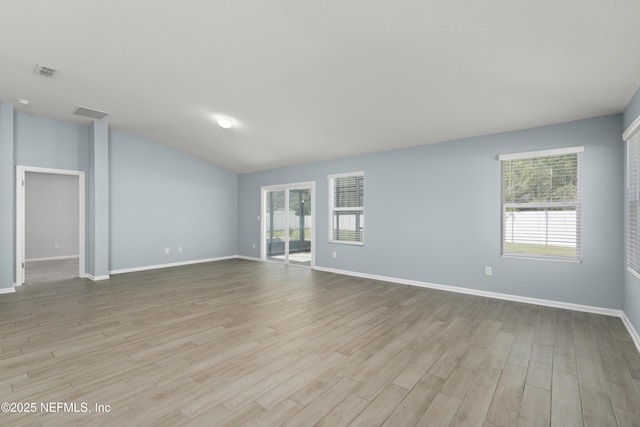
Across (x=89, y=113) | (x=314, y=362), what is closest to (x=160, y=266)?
(x=89, y=113)

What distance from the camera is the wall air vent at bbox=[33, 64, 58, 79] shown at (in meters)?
3.62

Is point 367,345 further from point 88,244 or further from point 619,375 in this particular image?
point 88,244

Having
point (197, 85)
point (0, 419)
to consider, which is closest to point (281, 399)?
point (0, 419)

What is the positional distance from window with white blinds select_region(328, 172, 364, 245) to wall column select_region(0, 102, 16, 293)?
17.8 feet

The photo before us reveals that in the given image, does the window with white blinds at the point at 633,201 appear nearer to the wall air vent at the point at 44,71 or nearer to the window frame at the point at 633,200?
the window frame at the point at 633,200

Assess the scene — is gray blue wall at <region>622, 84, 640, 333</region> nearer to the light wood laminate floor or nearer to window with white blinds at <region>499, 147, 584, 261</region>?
the light wood laminate floor

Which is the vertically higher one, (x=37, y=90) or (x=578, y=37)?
(x=37, y=90)

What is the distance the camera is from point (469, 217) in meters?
4.56

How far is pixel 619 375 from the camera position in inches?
89.7

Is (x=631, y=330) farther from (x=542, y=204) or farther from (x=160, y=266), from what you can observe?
(x=160, y=266)

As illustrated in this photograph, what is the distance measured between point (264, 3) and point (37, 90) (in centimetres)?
400

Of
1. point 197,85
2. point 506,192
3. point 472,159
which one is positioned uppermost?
point 197,85

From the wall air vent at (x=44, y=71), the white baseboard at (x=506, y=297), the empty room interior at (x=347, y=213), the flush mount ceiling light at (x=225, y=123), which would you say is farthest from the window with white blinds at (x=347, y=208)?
the wall air vent at (x=44, y=71)

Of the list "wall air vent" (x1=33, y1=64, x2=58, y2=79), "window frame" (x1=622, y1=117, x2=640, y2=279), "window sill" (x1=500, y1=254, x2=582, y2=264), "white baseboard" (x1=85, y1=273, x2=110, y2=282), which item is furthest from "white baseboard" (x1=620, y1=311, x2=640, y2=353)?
"white baseboard" (x1=85, y1=273, x2=110, y2=282)
